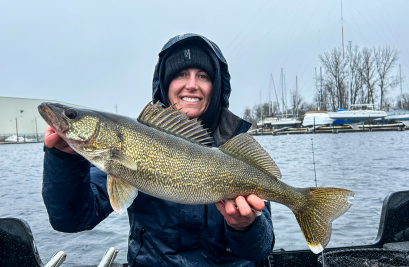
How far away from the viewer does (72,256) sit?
7.35 meters

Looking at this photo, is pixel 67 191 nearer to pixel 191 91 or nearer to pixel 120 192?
pixel 120 192

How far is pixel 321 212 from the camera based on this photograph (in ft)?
8.55

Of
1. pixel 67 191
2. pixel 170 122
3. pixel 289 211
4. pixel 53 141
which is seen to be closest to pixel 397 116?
pixel 289 211

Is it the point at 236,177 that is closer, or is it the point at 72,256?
the point at 236,177

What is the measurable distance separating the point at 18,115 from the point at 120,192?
55.1 meters

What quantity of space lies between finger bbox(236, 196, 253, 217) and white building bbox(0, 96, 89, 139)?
41.8 m

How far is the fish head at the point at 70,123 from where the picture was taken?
2141mm

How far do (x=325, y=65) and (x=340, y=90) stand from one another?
4.96m

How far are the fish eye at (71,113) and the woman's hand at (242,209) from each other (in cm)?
121

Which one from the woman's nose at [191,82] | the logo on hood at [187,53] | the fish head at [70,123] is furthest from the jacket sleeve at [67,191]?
the logo on hood at [187,53]

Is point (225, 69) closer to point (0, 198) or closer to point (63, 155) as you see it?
point (63, 155)

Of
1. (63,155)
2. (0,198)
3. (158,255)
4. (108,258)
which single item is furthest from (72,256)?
(0,198)

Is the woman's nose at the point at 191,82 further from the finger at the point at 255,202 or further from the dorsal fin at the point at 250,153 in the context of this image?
the finger at the point at 255,202

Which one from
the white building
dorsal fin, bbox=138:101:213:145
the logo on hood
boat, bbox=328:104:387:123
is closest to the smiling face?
the logo on hood
